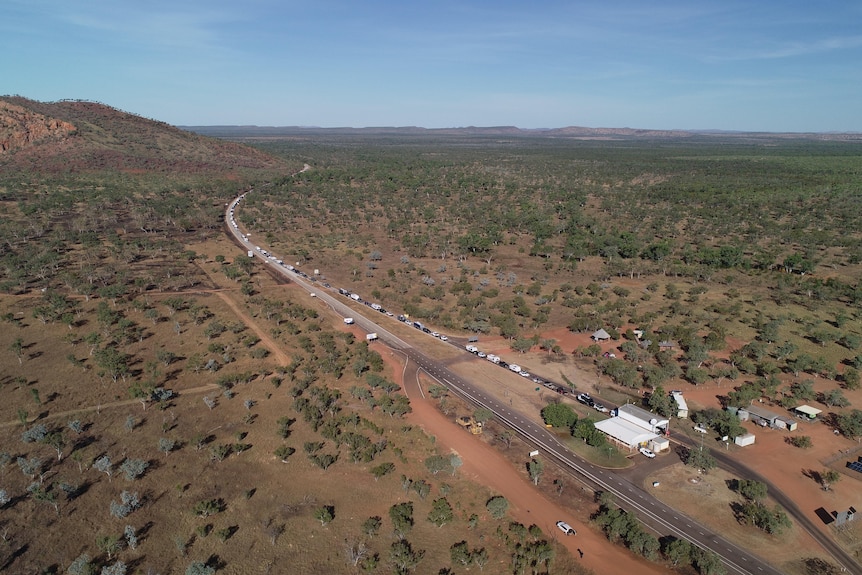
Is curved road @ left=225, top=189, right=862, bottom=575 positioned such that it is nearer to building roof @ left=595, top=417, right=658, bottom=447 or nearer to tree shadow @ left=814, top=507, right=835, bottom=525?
tree shadow @ left=814, top=507, right=835, bottom=525

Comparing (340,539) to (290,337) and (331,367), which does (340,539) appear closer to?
(331,367)

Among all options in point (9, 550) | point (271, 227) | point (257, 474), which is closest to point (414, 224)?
point (271, 227)

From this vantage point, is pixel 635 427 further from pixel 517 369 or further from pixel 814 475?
pixel 517 369

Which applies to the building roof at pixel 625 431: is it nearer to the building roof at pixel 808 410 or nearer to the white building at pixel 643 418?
the white building at pixel 643 418

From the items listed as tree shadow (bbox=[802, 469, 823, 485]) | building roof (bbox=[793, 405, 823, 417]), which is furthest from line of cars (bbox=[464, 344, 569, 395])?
building roof (bbox=[793, 405, 823, 417])

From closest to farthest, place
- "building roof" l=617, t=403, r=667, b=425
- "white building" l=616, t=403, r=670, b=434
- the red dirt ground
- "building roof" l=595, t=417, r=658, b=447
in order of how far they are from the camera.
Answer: the red dirt ground
"building roof" l=595, t=417, r=658, b=447
"white building" l=616, t=403, r=670, b=434
"building roof" l=617, t=403, r=667, b=425

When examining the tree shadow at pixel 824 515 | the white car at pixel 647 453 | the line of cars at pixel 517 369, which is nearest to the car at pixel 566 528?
the white car at pixel 647 453

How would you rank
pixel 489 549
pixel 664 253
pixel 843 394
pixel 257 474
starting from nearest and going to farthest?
pixel 489 549 → pixel 257 474 → pixel 843 394 → pixel 664 253
